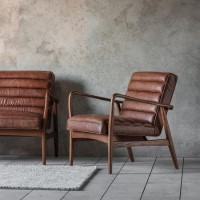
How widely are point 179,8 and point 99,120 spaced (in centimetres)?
171

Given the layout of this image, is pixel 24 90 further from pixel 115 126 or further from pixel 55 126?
pixel 115 126

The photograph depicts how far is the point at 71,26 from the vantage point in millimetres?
6266

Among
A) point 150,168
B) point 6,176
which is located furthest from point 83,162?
point 6,176

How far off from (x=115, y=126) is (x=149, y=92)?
26.3 inches

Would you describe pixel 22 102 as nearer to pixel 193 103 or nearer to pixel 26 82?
pixel 26 82

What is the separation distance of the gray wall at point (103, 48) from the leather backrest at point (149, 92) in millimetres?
460

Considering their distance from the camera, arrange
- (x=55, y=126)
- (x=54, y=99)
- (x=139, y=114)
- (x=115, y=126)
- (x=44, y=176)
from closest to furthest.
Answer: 1. (x=44, y=176)
2. (x=115, y=126)
3. (x=139, y=114)
4. (x=54, y=99)
5. (x=55, y=126)

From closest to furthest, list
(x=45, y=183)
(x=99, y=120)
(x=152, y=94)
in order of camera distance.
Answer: (x=45, y=183) → (x=99, y=120) → (x=152, y=94)

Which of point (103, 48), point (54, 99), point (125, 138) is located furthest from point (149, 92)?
point (54, 99)

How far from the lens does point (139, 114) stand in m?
5.46

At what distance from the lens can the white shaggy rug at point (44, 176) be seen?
168 inches

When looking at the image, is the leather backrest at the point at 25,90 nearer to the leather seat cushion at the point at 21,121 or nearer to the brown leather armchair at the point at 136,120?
the leather seat cushion at the point at 21,121

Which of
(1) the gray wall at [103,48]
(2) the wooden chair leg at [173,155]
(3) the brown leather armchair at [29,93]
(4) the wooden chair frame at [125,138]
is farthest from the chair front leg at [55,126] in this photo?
(2) the wooden chair leg at [173,155]

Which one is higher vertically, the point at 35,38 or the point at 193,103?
the point at 35,38
